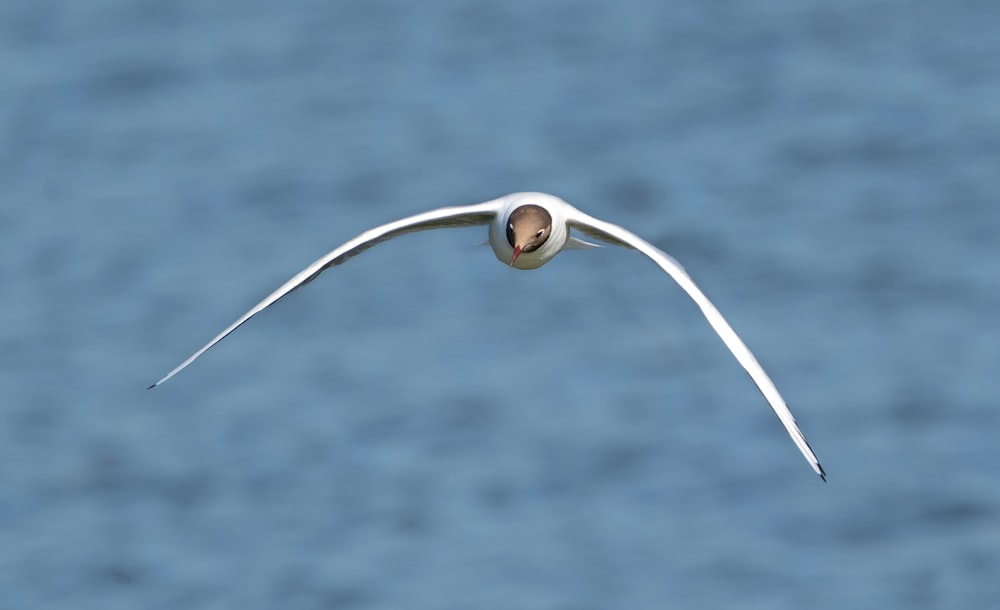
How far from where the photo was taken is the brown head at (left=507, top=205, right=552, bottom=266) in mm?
9078

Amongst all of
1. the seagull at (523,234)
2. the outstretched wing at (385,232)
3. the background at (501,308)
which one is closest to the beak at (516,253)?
the seagull at (523,234)

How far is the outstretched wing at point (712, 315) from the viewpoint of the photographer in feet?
26.6

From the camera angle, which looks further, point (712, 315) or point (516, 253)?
point (516, 253)

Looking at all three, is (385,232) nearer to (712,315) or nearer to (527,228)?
(527,228)

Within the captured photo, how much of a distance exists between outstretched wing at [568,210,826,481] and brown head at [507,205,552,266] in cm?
21

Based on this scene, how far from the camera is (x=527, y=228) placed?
908cm

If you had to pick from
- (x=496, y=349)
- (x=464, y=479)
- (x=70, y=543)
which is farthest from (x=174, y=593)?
(x=496, y=349)

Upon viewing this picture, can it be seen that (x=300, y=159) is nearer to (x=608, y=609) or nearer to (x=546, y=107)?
(x=546, y=107)

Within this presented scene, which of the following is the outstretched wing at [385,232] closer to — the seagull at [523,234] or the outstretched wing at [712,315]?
the seagull at [523,234]

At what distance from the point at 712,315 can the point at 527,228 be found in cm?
103

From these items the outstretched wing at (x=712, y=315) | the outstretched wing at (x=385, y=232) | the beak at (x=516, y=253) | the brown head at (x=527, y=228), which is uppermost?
the outstretched wing at (x=385, y=232)

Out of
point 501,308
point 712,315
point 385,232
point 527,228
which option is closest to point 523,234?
point 527,228

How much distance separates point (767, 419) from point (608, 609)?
9.52 feet

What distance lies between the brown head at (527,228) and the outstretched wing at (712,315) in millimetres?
214
